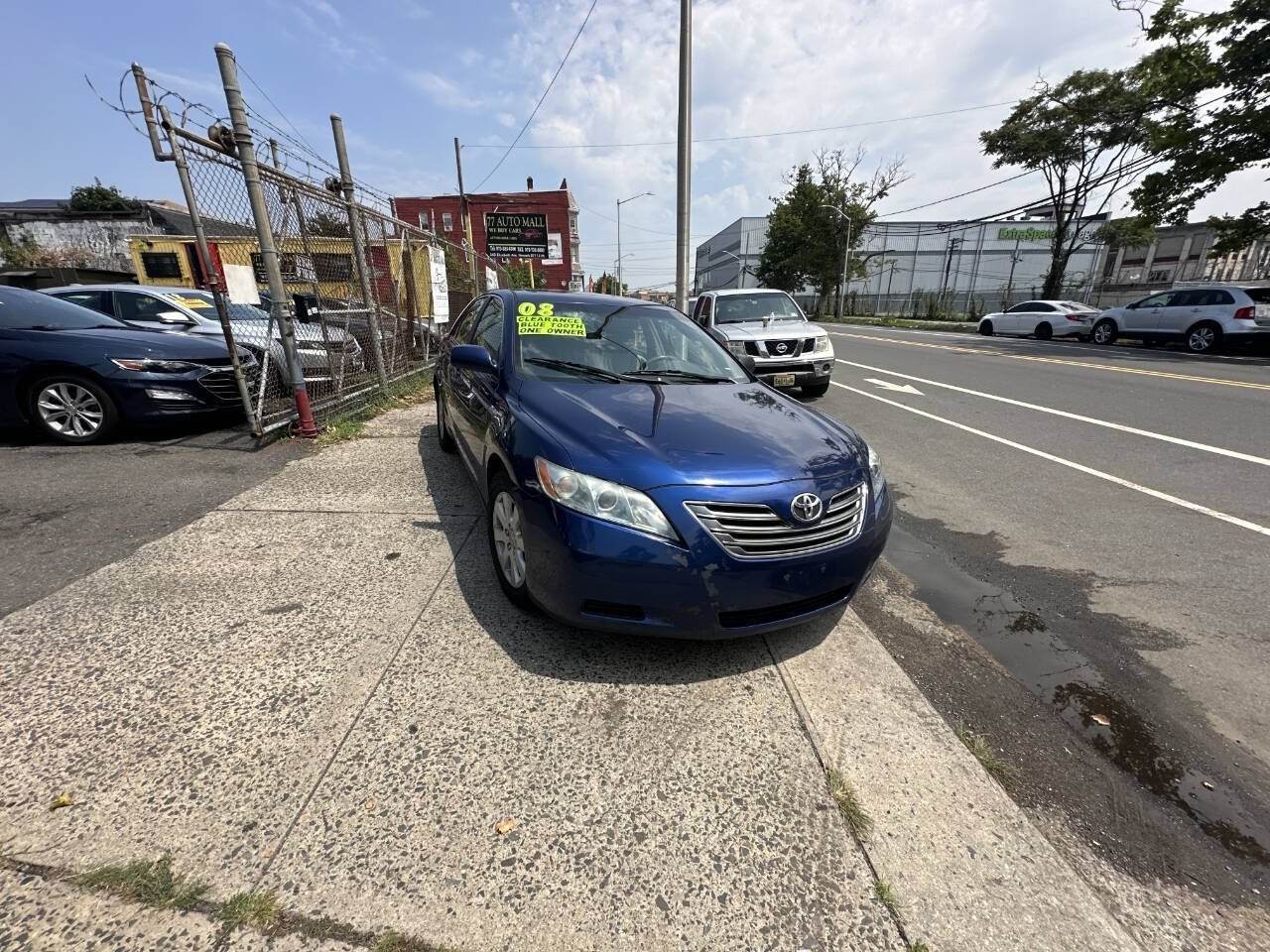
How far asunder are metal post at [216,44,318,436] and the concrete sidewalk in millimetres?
2801

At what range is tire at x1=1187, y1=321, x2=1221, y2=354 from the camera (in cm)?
1420

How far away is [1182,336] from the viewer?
49.5ft

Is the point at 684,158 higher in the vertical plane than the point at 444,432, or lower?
higher

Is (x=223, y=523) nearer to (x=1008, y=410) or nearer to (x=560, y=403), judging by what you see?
(x=560, y=403)

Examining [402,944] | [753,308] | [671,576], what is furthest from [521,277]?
[402,944]

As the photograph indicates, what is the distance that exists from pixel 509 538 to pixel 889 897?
191 centimetres

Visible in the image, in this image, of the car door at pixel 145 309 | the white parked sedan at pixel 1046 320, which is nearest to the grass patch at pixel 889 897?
the car door at pixel 145 309

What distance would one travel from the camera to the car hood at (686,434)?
83.9 inches

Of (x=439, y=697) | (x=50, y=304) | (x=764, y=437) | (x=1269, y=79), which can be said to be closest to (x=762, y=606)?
(x=764, y=437)

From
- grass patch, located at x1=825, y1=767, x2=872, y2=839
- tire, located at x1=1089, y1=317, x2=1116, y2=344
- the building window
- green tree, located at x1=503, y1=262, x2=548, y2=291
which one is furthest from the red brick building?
grass patch, located at x1=825, y1=767, x2=872, y2=839

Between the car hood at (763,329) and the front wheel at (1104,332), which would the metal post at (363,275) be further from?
the front wheel at (1104,332)

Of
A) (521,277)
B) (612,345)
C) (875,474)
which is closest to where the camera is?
(875,474)

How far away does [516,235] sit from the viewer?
31203 millimetres

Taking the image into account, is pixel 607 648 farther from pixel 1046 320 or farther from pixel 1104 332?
pixel 1046 320
